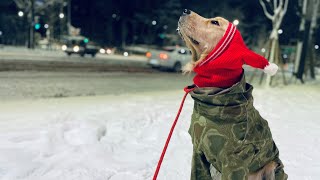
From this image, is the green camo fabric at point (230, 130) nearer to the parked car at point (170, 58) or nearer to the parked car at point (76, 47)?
the parked car at point (170, 58)

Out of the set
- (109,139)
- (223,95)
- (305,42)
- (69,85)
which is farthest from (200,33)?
(305,42)

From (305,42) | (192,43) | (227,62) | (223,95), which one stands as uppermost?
(305,42)

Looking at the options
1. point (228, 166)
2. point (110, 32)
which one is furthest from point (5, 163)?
point (110, 32)

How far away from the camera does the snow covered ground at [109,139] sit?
4.55m

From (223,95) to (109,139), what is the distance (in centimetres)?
350

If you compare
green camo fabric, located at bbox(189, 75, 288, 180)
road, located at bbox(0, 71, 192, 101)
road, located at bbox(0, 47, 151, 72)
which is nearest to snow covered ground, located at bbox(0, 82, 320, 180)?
road, located at bbox(0, 71, 192, 101)

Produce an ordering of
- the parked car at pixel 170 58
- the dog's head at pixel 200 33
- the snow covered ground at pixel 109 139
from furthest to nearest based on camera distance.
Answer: the parked car at pixel 170 58
the snow covered ground at pixel 109 139
the dog's head at pixel 200 33

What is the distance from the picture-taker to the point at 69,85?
1257cm

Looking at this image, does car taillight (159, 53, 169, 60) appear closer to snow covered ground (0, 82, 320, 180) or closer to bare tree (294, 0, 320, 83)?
bare tree (294, 0, 320, 83)

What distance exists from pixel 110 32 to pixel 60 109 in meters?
49.0

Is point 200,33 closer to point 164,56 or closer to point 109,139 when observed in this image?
point 109,139

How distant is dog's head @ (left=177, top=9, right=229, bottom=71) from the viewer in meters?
2.76

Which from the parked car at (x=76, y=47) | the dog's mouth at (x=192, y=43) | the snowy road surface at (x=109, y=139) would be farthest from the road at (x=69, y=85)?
the parked car at (x=76, y=47)

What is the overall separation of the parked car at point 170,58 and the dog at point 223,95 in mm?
18103
